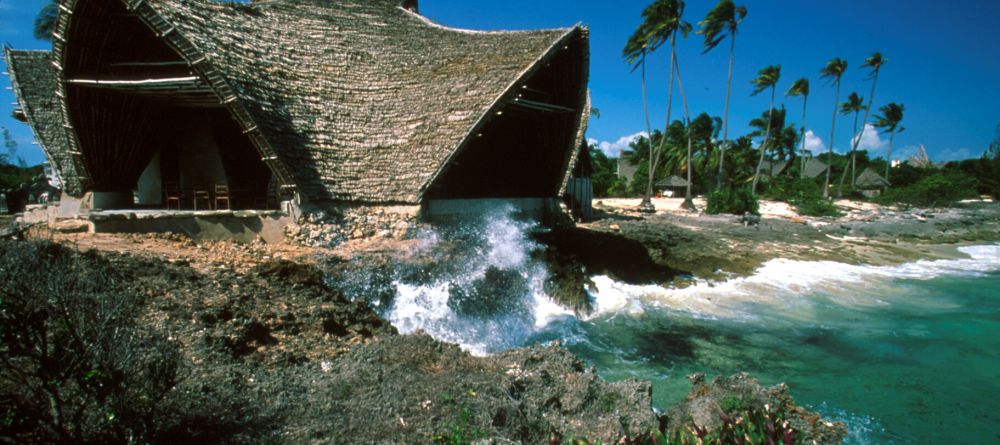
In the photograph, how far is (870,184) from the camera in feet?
175

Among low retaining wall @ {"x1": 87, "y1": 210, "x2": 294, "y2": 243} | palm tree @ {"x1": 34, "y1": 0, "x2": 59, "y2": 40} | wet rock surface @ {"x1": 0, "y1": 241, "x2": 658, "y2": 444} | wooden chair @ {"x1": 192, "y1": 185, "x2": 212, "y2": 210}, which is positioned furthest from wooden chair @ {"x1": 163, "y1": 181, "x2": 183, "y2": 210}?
palm tree @ {"x1": 34, "y1": 0, "x2": 59, "y2": 40}

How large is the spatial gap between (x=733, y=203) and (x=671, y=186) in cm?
2073

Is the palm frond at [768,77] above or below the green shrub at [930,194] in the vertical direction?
above

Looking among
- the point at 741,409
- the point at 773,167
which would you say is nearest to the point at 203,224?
the point at 741,409

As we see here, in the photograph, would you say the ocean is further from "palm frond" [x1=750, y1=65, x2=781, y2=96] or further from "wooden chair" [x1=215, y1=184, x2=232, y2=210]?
"palm frond" [x1=750, y1=65, x2=781, y2=96]

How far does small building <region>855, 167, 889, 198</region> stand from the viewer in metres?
51.6

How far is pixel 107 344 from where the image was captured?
141 inches

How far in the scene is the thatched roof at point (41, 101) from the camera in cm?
1265

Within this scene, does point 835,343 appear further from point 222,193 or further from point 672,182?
point 672,182

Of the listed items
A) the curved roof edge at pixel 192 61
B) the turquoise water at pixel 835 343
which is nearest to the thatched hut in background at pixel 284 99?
the curved roof edge at pixel 192 61

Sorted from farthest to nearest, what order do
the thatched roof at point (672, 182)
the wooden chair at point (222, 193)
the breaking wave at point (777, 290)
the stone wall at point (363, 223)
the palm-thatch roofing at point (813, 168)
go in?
1. the palm-thatch roofing at point (813, 168)
2. the thatched roof at point (672, 182)
3. the wooden chair at point (222, 193)
4. the breaking wave at point (777, 290)
5. the stone wall at point (363, 223)

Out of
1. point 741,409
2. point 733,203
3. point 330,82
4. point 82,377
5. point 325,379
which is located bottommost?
point 325,379

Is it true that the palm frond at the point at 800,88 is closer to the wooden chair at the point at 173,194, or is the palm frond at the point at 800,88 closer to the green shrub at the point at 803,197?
the green shrub at the point at 803,197

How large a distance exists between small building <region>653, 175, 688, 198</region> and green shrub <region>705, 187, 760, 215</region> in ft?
61.0
